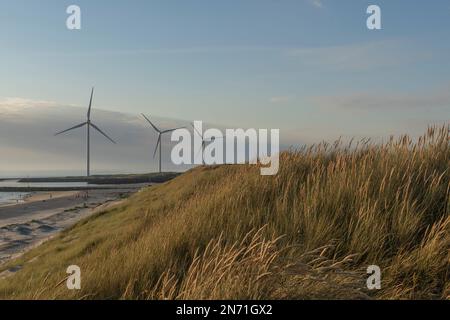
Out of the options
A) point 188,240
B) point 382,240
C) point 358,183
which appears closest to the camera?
point 382,240

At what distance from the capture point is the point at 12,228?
3372 cm

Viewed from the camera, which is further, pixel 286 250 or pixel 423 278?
pixel 286 250
